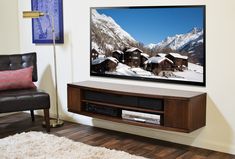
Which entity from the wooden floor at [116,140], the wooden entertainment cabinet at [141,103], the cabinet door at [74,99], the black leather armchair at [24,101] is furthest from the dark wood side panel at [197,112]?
the black leather armchair at [24,101]

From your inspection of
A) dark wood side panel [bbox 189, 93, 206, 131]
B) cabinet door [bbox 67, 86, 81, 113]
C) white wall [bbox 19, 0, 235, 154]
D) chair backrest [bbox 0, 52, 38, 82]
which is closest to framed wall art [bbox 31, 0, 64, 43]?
white wall [bbox 19, 0, 235, 154]

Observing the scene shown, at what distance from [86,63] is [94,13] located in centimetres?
65

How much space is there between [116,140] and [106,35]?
1275 millimetres

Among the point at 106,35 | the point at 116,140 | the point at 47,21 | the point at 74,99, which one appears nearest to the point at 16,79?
the point at 74,99

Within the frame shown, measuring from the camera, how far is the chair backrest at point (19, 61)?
4508mm

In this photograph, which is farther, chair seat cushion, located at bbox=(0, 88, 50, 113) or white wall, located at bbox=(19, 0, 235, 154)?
chair seat cushion, located at bbox=(0, 88, 50, 113)

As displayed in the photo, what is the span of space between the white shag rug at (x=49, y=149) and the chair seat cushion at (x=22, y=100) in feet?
1.19

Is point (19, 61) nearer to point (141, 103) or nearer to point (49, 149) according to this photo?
point (49, 149)

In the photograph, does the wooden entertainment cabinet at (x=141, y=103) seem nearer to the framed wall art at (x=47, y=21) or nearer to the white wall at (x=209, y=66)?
the white wall at (x=209, y=66)

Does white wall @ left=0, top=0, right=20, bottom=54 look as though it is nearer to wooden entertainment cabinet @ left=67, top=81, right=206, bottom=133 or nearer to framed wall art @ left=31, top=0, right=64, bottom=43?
framed wall art @ left=31, top=0, right=64, bottom=43

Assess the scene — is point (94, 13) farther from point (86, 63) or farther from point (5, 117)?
point (5, 117)

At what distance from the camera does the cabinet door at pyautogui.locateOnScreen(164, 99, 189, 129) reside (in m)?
3.22

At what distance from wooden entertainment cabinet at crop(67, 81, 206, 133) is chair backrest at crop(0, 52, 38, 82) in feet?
2.42

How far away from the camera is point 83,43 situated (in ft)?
14.3
